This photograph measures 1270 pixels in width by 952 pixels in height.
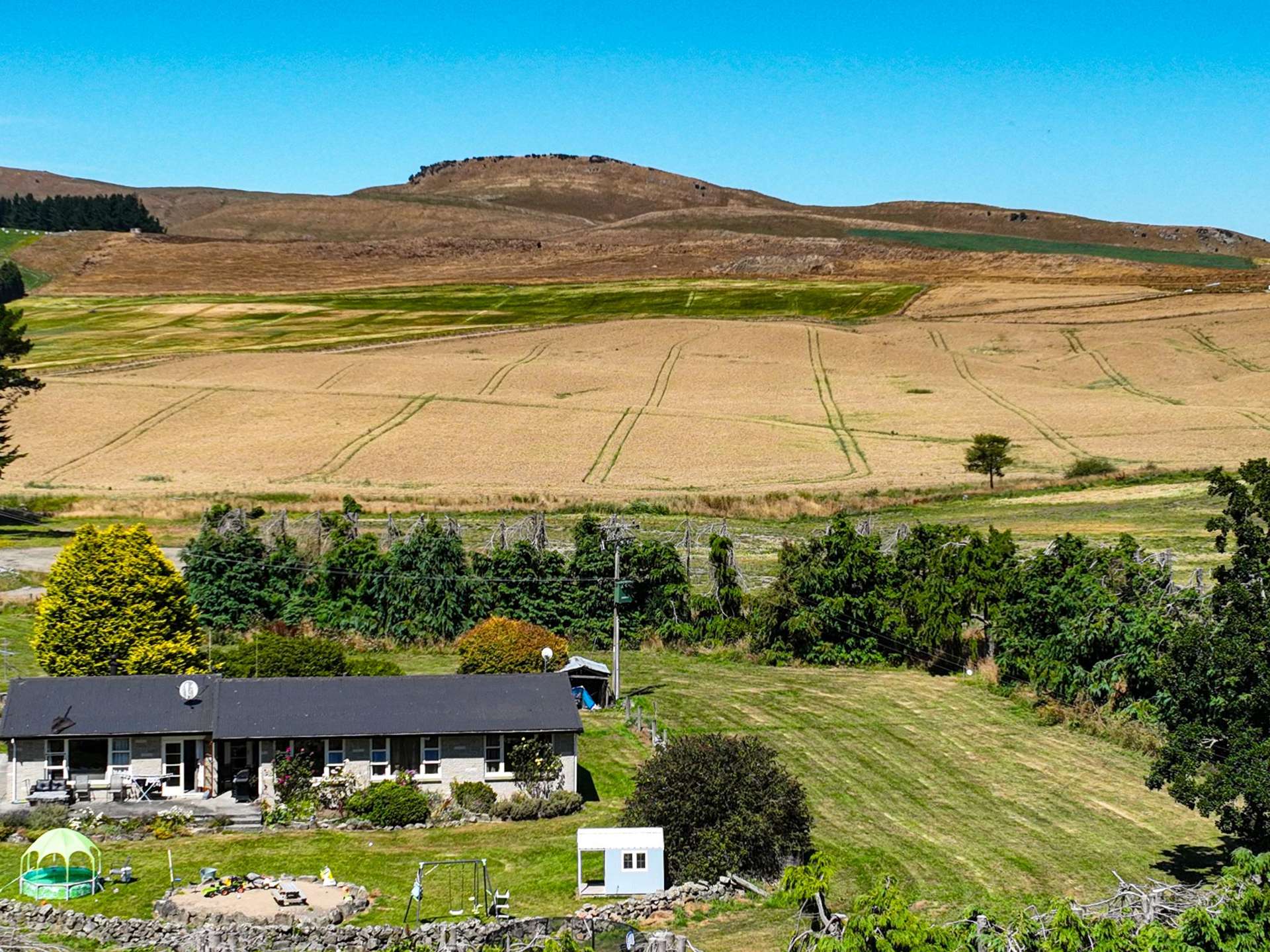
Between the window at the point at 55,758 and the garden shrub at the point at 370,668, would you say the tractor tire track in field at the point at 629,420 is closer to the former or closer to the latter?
the garden shrub at the point at 370,668

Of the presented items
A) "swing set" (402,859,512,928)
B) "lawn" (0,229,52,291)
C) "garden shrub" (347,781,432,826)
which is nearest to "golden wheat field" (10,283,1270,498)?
"garden shrub" (347,781,432,826)

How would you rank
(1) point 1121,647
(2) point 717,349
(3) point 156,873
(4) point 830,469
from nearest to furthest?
(3) point 156,873 → (1) point 1121,647 → (4) point 830,469 → (2) point 717,349

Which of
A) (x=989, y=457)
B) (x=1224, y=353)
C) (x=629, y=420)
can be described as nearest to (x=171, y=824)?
(x=989, y=457)

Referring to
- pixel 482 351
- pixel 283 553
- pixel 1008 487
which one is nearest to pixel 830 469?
pixel 1008 487

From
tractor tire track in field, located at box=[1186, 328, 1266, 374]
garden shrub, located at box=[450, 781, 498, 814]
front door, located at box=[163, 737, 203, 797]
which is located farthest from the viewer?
tractor tire track in field, located at box=[1186, 328, 1266, 374]

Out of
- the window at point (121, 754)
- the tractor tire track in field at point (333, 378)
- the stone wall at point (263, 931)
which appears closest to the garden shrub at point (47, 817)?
the window at point (121, 754)

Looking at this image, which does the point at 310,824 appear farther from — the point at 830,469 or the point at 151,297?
the point at 151,297

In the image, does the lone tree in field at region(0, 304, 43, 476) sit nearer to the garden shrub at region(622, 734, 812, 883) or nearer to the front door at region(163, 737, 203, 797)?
the front door at region(163, 737, 203, 797)
